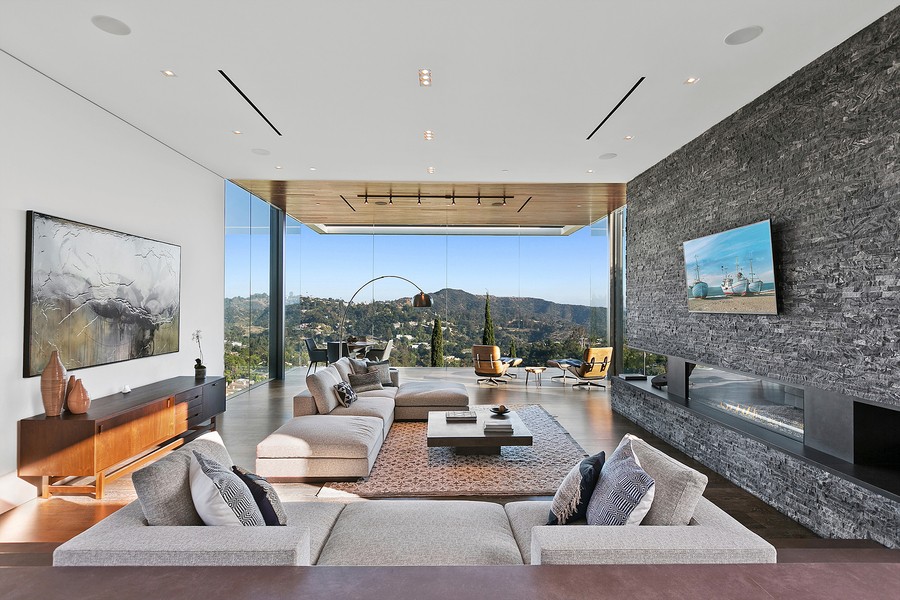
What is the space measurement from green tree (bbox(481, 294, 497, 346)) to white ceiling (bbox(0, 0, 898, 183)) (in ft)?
16.6

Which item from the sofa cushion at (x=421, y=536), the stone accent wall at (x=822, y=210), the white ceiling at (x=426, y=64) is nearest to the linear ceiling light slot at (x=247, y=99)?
the white ceiling at (x=426, y=64)

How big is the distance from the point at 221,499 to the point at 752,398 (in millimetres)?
4339

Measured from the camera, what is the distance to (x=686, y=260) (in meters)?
5.14

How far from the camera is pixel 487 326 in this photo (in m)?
10.2

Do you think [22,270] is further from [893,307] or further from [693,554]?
[893,307]

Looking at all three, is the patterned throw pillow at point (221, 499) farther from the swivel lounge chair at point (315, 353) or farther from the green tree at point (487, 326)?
the green tree at point (487, 326)

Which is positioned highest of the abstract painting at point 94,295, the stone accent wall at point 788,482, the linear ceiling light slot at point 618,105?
the linear ceiling light slot at point 618,105

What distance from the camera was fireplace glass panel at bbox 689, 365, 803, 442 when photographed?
384cm

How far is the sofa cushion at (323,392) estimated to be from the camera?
5.02 m

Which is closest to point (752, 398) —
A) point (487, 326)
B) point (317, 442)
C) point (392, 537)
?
point (392, 537)

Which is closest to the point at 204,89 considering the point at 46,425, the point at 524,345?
the point at 46,425

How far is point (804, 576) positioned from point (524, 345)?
929 cm

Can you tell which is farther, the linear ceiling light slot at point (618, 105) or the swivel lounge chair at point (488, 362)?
the swivel lounge chair at point (488, 362)

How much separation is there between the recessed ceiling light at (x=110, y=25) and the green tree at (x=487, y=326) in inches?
308
